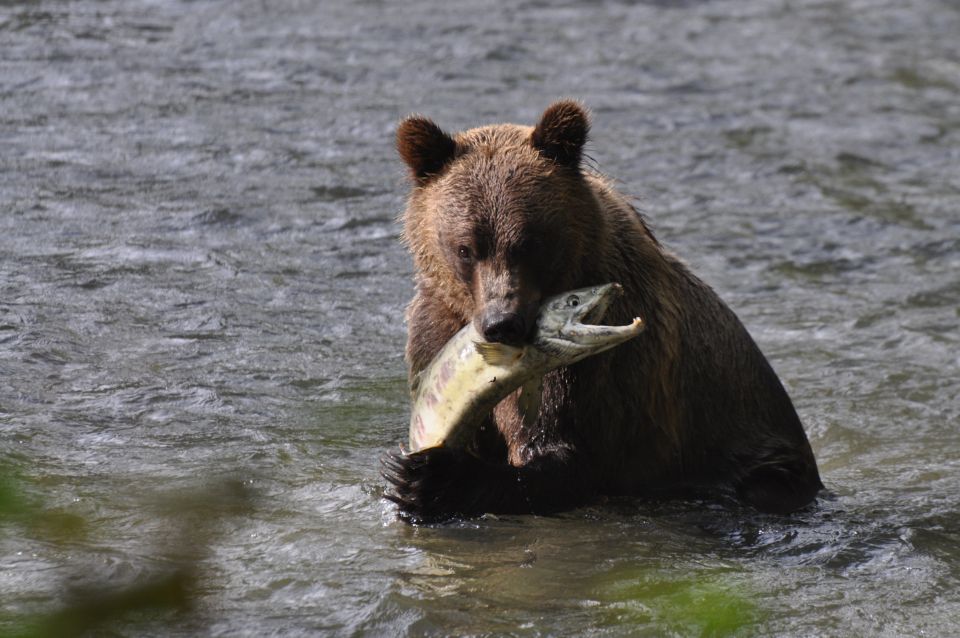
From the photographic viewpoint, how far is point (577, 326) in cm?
498

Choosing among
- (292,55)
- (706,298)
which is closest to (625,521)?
(706,298)

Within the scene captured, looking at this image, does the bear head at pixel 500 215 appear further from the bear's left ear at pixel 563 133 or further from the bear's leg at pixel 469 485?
the bear's leg at pixel 469 485

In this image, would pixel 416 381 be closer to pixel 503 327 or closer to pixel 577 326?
pixel 503 327

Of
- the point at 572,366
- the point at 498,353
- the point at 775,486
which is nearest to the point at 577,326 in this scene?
the point at 498,353

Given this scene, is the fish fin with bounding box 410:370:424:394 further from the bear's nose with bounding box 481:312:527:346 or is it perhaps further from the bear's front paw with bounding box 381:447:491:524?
the bear's nose with bounding box 481:312:527:346

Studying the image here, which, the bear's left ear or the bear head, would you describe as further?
the bear's left ear

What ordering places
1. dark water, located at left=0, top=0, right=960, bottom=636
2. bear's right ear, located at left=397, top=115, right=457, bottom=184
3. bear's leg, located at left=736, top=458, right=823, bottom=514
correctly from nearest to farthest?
dark water, located at left=0, top=0, right=960, bottom=636, bear's right ear, located at left=397, top=115, right=457, bottom=184, bear's leg, located at left=736, top=458, right=823, bottom=514

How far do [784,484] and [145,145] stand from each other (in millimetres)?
6747

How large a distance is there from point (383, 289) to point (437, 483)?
3.87 m

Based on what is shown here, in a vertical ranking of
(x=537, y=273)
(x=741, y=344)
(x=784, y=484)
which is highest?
(x=537, y=273)

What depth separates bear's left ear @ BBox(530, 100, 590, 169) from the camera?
216 inches

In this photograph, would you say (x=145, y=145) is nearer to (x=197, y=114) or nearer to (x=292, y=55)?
(x=197, y=114)

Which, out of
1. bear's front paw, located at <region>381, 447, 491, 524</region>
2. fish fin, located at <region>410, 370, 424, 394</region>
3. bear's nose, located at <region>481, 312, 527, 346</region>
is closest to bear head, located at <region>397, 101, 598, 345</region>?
bear's nose, located at <region>481, 312, 527, 346</region>

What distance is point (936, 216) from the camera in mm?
11297
